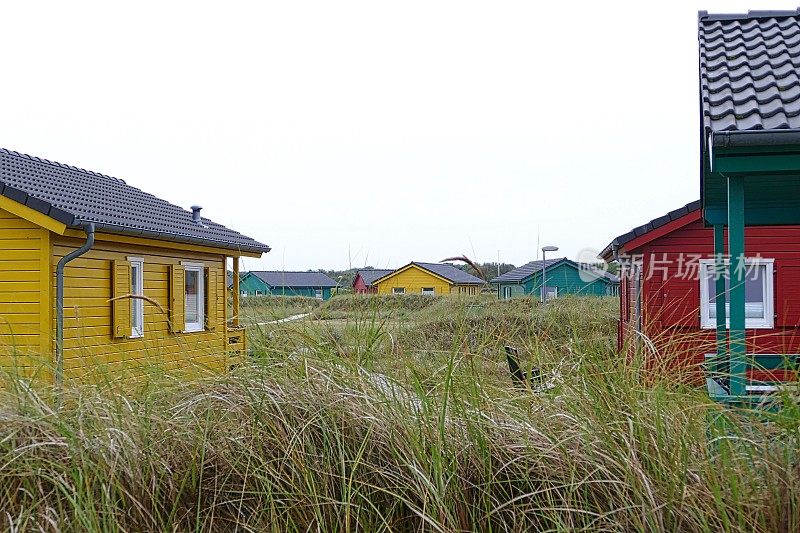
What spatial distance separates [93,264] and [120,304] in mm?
830

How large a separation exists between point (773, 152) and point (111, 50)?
274 inches

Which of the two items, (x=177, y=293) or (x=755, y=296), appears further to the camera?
(x=177, y=293)

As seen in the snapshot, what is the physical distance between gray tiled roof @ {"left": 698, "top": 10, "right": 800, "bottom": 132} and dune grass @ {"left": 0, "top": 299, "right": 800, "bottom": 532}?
2.20 metres

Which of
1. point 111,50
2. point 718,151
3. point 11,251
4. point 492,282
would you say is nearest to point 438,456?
point 492,282

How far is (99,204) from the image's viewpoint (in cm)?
1243

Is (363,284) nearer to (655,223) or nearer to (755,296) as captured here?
(655,223)

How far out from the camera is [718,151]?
464 cm

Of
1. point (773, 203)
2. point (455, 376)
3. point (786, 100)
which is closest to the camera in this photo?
point (455, 376)

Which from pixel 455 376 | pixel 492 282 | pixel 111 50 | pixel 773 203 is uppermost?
pixel 111 50

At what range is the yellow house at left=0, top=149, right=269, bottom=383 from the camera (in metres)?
9.82

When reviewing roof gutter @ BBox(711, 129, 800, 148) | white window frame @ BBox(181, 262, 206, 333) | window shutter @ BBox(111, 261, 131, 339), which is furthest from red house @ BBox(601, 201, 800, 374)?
roof gutter @ BBox(711, 129, 800, 148)

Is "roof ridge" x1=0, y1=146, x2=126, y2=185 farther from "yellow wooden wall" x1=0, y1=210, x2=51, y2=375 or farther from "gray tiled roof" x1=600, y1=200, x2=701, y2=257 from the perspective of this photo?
"gray tiled roof" x1=600, y1=200, x2=701, y2=257

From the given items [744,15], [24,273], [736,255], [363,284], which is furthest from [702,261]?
[363,284]

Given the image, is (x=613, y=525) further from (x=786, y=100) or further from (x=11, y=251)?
(x=11, y=251)
